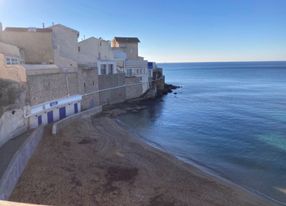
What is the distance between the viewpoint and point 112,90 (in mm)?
41594

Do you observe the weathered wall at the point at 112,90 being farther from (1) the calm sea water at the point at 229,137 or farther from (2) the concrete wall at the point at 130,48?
(2) the concrete wall at the point at 130,48

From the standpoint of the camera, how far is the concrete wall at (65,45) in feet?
101

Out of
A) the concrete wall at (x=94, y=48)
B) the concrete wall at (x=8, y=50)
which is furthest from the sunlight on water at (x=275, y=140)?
the concrete wall at (x=94, y=48)

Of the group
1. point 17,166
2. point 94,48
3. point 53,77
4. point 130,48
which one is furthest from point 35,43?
point 130,48

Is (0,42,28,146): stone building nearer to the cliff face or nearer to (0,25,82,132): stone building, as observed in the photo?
the cliff face

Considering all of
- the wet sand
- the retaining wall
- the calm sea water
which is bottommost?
the calm sea water

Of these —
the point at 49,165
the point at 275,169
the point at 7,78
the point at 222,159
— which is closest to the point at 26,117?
the point at 7,78

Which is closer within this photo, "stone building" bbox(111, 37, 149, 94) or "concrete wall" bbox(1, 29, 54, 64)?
"concrete wall" bbox(1, 29, 54, 64)

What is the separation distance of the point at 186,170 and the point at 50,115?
1427 cm

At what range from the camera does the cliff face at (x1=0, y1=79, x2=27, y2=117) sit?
19.4 m

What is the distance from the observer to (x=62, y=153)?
19062 mm

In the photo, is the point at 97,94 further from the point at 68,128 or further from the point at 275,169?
the point at 275,169

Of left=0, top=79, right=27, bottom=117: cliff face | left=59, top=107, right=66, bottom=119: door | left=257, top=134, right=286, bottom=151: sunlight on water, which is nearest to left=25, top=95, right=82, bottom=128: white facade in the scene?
left=59, top=107, right=66, bottom=119: door

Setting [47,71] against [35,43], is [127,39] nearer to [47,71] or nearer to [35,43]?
[35,43]
